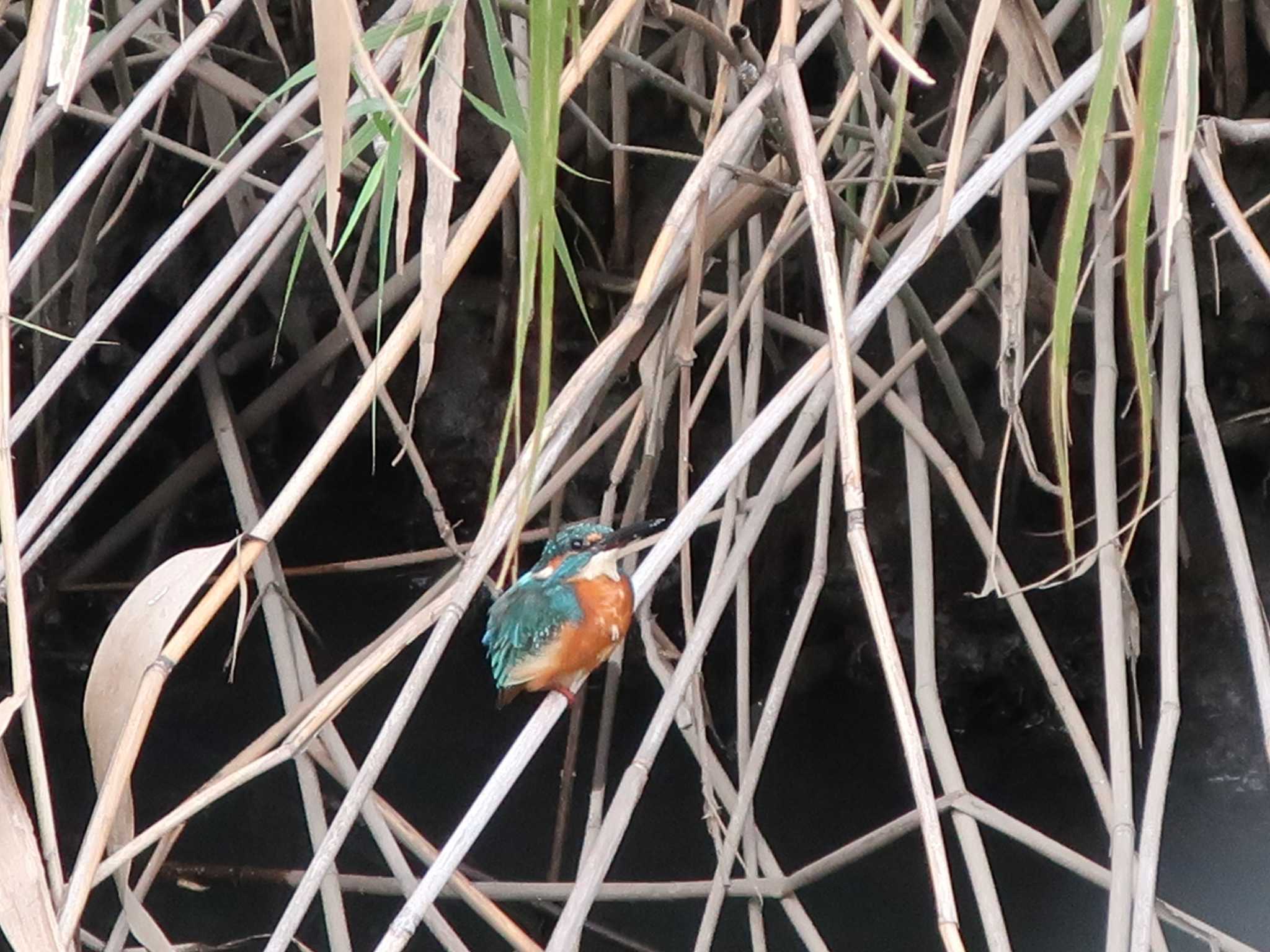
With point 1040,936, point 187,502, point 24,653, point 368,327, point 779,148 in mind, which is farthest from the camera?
point 187,502

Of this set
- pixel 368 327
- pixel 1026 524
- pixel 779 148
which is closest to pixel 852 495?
pixel 779 148

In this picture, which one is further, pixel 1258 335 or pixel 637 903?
pixel 637 903

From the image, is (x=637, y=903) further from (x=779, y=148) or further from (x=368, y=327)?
(x=779, y=148)

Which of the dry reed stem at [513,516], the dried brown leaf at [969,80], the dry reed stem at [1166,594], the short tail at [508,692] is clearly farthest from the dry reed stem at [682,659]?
the short tail at [508,692]

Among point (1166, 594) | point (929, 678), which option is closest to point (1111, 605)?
point (1166, 594)

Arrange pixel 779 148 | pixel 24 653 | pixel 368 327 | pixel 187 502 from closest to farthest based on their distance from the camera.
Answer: pixel 24 653 < pixel 779 148 < pixel 368 327 < pixel 187 502

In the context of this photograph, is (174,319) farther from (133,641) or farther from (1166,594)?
(1166,594)

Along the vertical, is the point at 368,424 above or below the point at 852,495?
below
